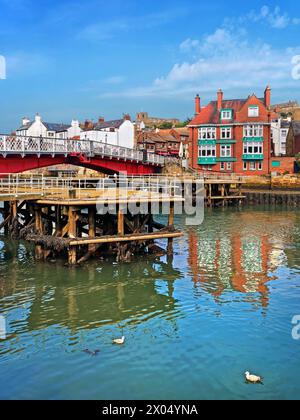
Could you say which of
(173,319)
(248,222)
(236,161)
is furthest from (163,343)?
(236,161)

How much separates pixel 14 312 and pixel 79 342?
4093mm

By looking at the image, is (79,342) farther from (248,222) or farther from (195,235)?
(248,222)

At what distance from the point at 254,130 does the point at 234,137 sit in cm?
309

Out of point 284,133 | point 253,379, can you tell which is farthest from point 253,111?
point 253,379

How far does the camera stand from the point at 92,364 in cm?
1316

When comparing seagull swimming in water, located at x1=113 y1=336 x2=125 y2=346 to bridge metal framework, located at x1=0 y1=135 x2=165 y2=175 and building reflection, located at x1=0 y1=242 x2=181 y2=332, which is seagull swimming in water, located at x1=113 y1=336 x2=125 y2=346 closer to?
building reflection, located at x1=0 y1=242 x2=181 y2=332

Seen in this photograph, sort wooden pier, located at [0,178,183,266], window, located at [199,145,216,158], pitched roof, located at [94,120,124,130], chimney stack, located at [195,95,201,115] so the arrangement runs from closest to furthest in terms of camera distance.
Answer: wooden pier, located at [0,178,183,266] → window, located at [199,145,216,158] → chimney stack, located at [195,95,201,115] → pitched roof, located at [94,120,124,130]

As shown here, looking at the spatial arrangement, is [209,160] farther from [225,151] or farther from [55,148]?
[55,148]

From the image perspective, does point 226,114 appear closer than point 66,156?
No

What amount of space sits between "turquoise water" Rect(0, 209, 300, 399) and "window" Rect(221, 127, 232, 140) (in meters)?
44.9

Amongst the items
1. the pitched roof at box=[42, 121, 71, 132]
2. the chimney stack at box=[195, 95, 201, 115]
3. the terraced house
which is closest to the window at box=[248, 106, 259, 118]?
the terraced house

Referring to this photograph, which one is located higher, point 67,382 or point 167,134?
point 167,134

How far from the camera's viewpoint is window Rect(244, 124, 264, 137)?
228ft

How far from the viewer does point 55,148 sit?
3862 cm
